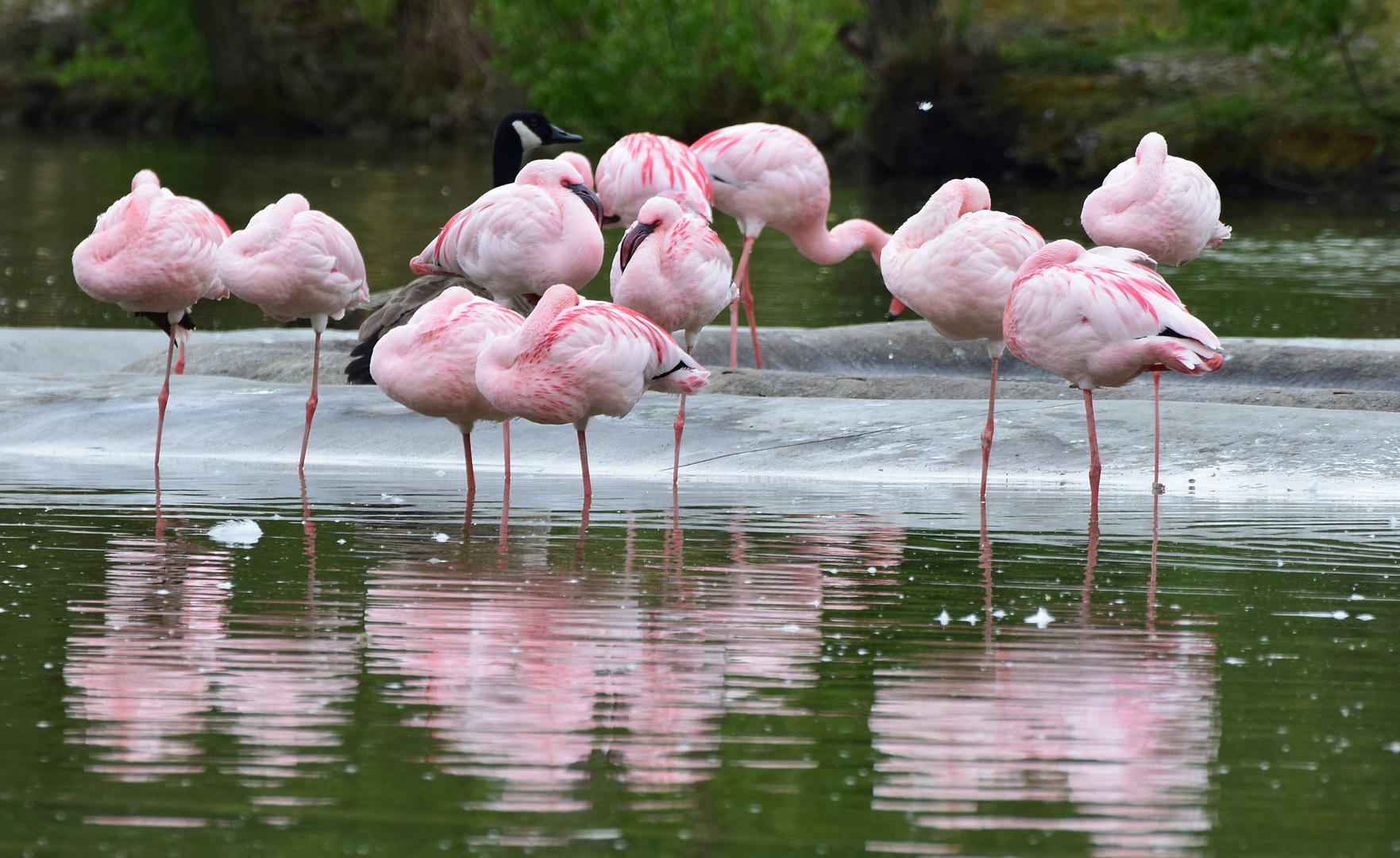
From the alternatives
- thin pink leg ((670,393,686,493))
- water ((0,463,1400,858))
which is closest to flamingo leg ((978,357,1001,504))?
water ((0,463,1400,858))

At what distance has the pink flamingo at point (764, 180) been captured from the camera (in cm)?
965

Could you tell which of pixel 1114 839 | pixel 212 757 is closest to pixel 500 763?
pixel 212 757

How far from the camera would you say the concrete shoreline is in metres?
6.73

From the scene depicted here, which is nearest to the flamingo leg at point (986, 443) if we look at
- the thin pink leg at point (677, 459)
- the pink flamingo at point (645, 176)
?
the thin pink leg at point (677, 459)

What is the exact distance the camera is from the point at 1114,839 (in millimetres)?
3053

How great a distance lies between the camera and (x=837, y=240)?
10.1 m

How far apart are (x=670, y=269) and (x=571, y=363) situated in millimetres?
1425

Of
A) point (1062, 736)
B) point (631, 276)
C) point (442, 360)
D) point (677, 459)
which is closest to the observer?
point (1062, 736)

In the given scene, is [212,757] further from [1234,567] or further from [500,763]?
[1234,567]

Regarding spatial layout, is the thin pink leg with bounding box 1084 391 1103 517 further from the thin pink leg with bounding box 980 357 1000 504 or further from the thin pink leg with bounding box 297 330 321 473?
the thin pink leg with bounding box 297 330 321 473

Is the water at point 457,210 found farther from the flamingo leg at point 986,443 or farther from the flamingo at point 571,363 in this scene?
the flamingo at point 571,363

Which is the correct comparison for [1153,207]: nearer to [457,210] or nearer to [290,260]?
[290,260]

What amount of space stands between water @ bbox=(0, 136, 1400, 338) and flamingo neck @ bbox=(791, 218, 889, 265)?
275 cm

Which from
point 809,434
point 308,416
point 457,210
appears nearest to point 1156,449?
point 809,434
